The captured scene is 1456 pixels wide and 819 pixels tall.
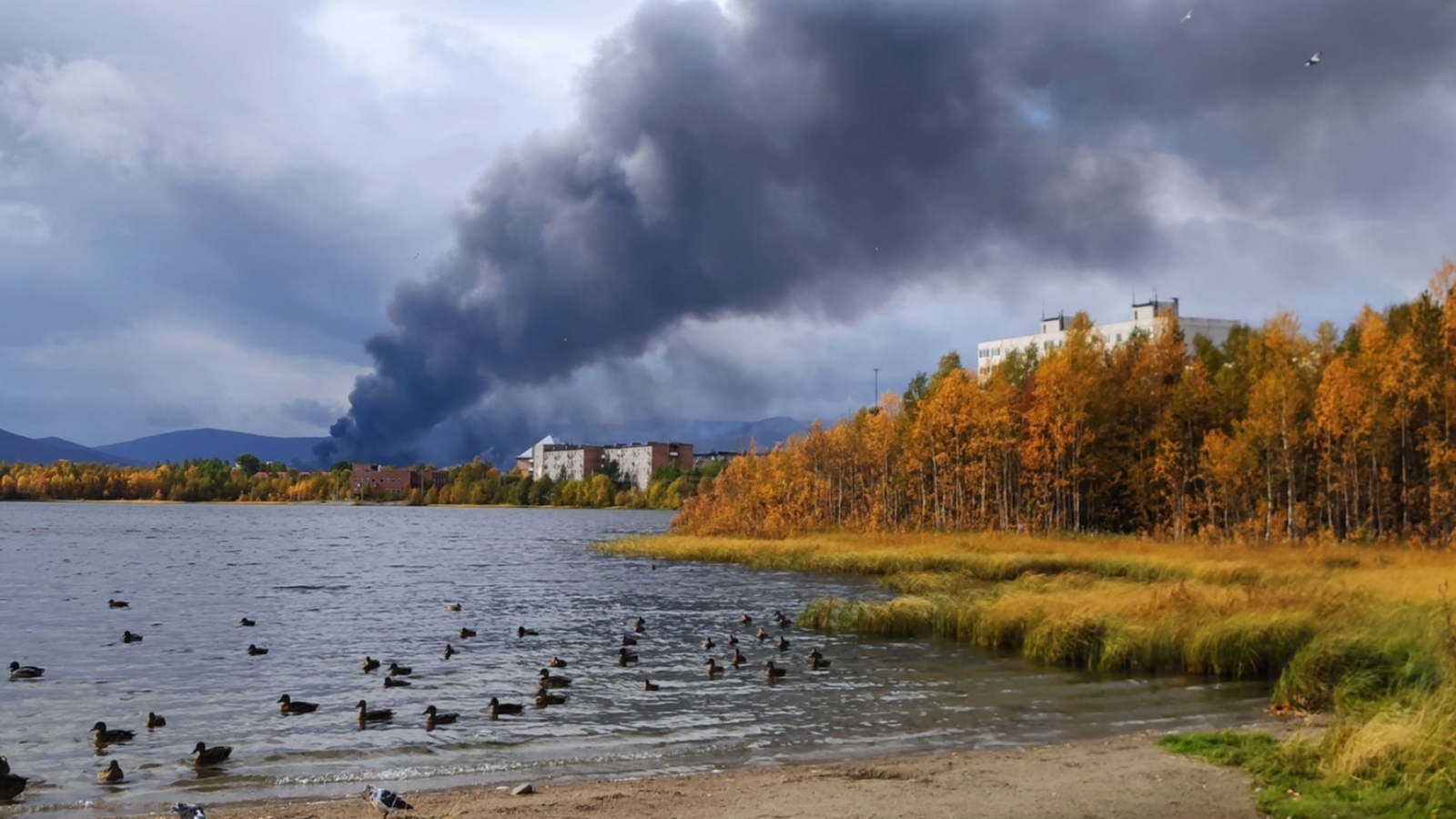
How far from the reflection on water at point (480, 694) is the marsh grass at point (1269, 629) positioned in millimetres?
1786

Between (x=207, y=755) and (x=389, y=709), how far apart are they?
5.75 m

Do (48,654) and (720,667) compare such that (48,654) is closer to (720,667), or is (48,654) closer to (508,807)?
(720,667)

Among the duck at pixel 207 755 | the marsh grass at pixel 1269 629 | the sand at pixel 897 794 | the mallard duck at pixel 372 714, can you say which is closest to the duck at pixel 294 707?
the mallard duck at pixel 372 714

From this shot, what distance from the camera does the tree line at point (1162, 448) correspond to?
61.0 meters

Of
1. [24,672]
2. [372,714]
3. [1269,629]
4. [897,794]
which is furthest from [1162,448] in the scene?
[24,672]

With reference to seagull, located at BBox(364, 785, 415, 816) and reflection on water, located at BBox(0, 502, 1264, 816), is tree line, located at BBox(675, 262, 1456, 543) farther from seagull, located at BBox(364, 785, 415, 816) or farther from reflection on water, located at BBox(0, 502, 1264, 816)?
seagull, located at BBox(364, 785, 415, 816)

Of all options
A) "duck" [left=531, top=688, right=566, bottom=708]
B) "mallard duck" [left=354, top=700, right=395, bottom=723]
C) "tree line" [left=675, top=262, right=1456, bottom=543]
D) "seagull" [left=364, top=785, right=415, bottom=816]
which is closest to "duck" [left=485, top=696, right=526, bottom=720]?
"duck" [left=531, top=688, right=566, bottom=708]

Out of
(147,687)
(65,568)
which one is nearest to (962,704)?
(147,687)

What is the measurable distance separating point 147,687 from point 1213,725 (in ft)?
87.7

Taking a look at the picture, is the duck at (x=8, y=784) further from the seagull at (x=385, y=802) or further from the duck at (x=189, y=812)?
the seagull at (x=385, y=802)

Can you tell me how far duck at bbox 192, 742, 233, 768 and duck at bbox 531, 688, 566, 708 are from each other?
734 cm

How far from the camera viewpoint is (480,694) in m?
27.9

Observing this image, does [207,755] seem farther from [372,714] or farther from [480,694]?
[480,694]

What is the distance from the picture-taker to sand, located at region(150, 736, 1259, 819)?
1407 cm
